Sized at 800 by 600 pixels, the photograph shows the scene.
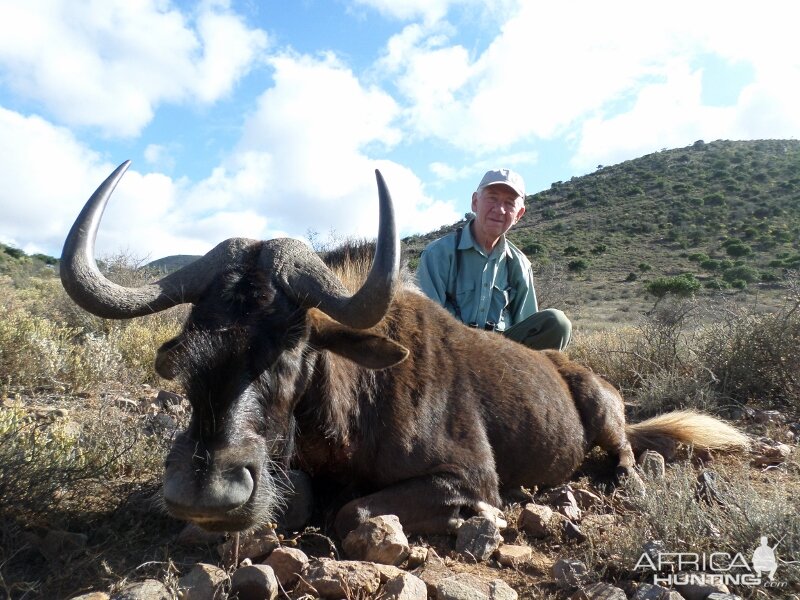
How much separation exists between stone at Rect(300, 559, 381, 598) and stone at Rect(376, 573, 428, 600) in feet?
0.21

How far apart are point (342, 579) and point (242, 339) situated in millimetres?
1124

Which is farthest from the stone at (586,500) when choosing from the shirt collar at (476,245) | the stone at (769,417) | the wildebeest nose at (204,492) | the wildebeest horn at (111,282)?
the shirt collar at (476,245)

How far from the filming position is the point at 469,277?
257 inches

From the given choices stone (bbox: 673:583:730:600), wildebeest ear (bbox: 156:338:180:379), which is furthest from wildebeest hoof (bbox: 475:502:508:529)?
wildebeest ear (bbox: 156:338:180:379)

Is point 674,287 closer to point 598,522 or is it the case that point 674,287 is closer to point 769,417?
point 769,417

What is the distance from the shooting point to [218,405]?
2584 millimetres

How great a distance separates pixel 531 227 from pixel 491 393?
155 ft

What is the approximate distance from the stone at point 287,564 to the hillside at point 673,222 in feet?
82.7

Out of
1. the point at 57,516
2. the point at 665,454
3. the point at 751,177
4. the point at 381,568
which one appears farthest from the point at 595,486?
the point at 751,177

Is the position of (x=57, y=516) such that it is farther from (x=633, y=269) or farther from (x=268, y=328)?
(x=633, y=269)

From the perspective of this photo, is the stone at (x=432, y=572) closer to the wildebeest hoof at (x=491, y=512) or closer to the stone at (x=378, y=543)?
the stone at (x=378, y=543)

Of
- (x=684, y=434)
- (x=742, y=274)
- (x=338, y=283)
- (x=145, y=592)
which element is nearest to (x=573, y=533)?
(x=338, y=283)

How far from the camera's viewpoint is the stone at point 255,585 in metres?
2.36

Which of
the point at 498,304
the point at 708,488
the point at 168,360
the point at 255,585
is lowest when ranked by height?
the point at 255,585
